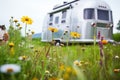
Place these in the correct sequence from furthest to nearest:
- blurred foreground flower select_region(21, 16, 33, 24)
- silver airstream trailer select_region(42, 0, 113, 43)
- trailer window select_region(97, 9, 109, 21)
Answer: trailer window select_region(97, 9, 109, 21), silver airstream trailer select_region(42, 0, 113, 43), blurred foreground flower select_region(21, 16, 33, 24)

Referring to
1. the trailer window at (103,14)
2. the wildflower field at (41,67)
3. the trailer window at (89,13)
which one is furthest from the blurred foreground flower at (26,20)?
the trailer window at (103,14)

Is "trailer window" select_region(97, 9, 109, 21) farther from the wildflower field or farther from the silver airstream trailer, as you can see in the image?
the wildflower field

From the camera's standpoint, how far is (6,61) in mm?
1448

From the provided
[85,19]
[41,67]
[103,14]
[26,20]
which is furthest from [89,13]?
[41,67]

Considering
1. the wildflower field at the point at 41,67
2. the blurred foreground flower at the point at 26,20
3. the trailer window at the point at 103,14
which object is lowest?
the wildflower field at the point at 41,67

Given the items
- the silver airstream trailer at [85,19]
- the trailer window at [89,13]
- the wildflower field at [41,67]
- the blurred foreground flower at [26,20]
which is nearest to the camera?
the wildflower field at [41,67]

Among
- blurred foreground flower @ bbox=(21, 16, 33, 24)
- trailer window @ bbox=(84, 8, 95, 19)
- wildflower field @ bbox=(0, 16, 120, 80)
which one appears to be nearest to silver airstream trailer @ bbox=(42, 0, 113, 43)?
trailer window @ bbox=(84, 8, 95, 19)

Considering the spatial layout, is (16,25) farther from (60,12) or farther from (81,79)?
(60,12)

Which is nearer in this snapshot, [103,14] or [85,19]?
[85,19]

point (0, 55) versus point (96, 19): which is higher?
point (96, 19)

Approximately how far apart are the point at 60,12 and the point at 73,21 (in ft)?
4.05

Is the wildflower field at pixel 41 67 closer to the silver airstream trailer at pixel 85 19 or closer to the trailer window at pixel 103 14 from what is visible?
the silver airstream trailer at pixel 85 19

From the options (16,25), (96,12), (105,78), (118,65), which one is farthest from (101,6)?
(105,78)

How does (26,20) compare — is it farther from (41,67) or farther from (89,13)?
(89,13)
